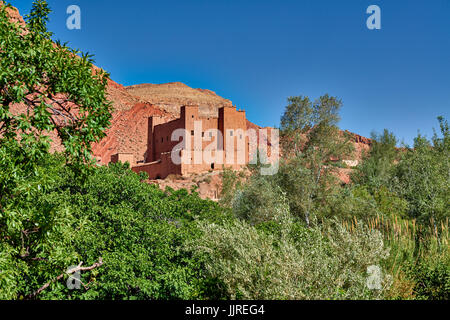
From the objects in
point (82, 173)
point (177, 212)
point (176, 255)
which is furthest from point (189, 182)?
point (82, 173)

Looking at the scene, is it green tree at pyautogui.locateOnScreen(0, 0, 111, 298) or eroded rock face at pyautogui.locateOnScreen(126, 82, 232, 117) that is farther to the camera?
eroded rock face at pyautogui.locateOnScreen(126, 82, 232, 117)

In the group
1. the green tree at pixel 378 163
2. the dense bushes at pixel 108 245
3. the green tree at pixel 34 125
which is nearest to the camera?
the green tree at pixel 34 125

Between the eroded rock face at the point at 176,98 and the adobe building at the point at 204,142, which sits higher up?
the eroded rock face at the point at 176,98

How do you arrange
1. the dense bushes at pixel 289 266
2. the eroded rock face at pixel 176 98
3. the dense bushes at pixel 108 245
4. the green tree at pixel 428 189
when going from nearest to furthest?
the dense bushes at pixel 289 266 → the dense bushes at pixel 108 245 → the green tree at pixel 428 189 → the eroded rock face at pixel 176 98

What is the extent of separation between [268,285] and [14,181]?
4.16 m

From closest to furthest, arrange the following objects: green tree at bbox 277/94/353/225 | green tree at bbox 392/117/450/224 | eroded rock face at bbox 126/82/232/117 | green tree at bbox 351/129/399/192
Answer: green tree at bbox 392/117/450/224 < green tree at bbox 277/94/353/225 < green tree at bbox 351/129/399/192 < eroded rock face at bbox 126/82/232/117

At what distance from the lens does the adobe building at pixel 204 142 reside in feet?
149

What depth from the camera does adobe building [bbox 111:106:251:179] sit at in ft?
149

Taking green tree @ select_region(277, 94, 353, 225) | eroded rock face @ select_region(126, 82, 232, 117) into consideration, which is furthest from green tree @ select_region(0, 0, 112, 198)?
eroded rock face @ select_region(126, 82, 232, 117)

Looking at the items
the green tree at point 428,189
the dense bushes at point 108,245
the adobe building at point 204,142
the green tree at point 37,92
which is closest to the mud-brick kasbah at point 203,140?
the adobe building at point 204,142

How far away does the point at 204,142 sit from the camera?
48.7m

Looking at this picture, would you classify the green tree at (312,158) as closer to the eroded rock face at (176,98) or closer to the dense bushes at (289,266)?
the dense bushes at (289,266)

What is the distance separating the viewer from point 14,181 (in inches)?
212

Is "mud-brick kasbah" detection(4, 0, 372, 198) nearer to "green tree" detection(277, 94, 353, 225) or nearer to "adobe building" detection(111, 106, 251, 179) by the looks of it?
"adobe building" detection(111, 106, 251, 179)
